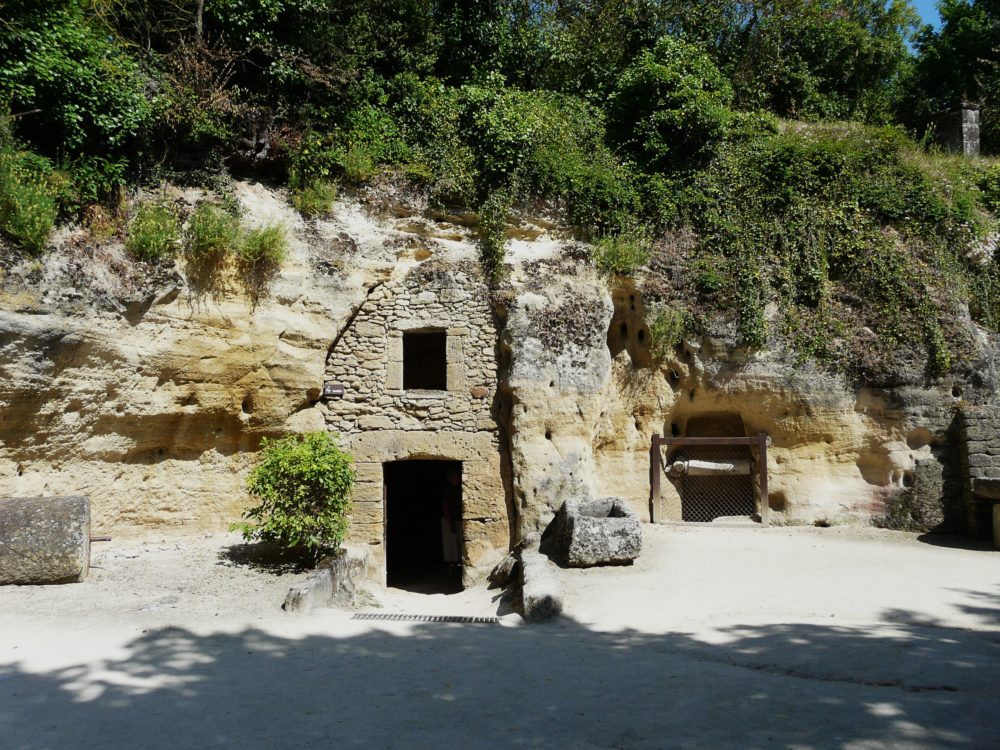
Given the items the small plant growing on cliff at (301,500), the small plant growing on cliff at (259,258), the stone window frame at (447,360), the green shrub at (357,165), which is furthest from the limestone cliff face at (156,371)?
the small plant growing on cliff at (301,500)

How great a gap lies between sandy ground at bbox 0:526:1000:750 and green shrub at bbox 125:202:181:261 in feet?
11.9

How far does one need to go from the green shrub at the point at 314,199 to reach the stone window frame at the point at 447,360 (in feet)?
6.43

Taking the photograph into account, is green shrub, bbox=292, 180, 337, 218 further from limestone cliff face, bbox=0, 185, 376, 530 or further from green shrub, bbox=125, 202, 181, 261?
green shrub, bbox=125, 202, 181, 261

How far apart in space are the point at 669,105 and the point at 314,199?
20.3ft

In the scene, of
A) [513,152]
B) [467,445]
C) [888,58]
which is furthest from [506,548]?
[888,58]

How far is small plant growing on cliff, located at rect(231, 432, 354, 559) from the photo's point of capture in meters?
7.90

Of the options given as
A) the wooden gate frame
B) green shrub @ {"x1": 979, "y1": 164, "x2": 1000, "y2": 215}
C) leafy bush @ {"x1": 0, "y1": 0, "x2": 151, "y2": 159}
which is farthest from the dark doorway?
green shrub @ {"x1": 979, "y1": 164, "x2": 1000, "y2": 215}

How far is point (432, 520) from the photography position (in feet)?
44.7

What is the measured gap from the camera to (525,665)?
190 inches

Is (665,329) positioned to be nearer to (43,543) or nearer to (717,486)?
(717,486)

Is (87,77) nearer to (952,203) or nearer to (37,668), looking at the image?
(37,668)

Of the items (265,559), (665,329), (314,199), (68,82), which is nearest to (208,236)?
(314,199)

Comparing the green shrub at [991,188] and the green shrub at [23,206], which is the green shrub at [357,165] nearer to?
the green shrub at [23,206]

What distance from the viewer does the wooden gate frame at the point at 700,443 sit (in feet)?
35.9
